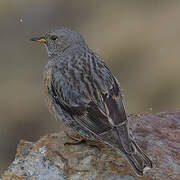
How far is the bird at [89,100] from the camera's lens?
530 centimetres

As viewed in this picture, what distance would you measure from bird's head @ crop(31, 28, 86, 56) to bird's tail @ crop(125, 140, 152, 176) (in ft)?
7.88

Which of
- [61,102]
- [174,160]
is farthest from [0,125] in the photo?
[174,160]

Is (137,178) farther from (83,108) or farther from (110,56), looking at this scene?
(110,56)

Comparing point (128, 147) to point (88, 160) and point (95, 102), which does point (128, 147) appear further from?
point (95, 102)

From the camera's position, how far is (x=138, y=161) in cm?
512

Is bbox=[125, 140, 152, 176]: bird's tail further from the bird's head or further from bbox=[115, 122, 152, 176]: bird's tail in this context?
the bird's head

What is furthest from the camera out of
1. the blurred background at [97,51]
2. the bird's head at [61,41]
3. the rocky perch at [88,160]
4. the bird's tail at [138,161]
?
the blurred background at [97,51]

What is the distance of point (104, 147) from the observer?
5902 mm

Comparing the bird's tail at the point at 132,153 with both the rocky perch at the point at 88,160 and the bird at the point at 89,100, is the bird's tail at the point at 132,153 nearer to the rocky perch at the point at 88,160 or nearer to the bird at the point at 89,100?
the bird at the point at 89,100

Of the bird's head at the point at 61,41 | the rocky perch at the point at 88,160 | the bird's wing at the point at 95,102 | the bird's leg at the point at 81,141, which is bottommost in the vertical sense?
the rocky perch at the point at 88,160

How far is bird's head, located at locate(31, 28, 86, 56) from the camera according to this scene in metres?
6.97

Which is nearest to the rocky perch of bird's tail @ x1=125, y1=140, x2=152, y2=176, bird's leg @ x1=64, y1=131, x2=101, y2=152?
bird's leg @ x1=64, y1=131, x2=101, y2=152

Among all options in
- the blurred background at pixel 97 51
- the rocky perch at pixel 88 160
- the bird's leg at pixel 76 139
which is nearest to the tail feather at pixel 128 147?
the rocky perch at pixel 88 160

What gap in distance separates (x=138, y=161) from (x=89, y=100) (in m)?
1.13
